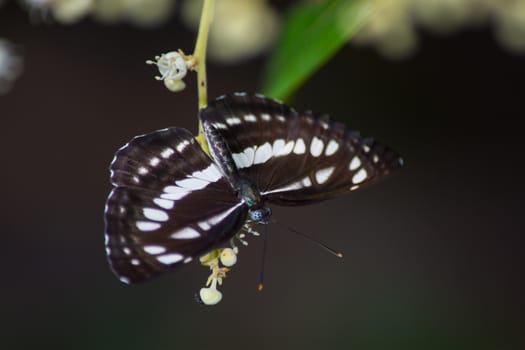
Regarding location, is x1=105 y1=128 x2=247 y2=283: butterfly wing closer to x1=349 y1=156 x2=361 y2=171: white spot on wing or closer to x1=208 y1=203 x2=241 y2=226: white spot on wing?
x1=208 y1=203 x2=241 y2=226: white spot on wing

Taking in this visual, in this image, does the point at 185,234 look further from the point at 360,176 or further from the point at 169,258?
the point at 360,176

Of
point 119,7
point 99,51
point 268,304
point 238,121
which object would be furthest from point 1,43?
point 268,304

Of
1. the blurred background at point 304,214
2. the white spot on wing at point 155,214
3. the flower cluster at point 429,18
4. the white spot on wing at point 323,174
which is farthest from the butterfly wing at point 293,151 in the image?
the blurred background at point 304,214

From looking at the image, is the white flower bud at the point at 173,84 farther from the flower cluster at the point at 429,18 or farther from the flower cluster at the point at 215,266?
the flower cluster at the point at 429,18

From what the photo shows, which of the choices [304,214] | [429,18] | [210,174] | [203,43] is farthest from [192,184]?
[304,214]

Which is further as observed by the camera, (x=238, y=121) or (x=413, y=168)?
(x=413, y=168)

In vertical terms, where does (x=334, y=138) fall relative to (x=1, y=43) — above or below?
below

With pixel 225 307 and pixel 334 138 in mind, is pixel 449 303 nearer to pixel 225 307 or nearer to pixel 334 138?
pixel 225 307

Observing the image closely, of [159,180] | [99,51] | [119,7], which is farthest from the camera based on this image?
[99,51]

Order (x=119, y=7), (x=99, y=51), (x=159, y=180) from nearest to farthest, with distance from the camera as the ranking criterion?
1. (x=159, y=180)
2. (x=119, y=7)
3. (x=99, y=51)
